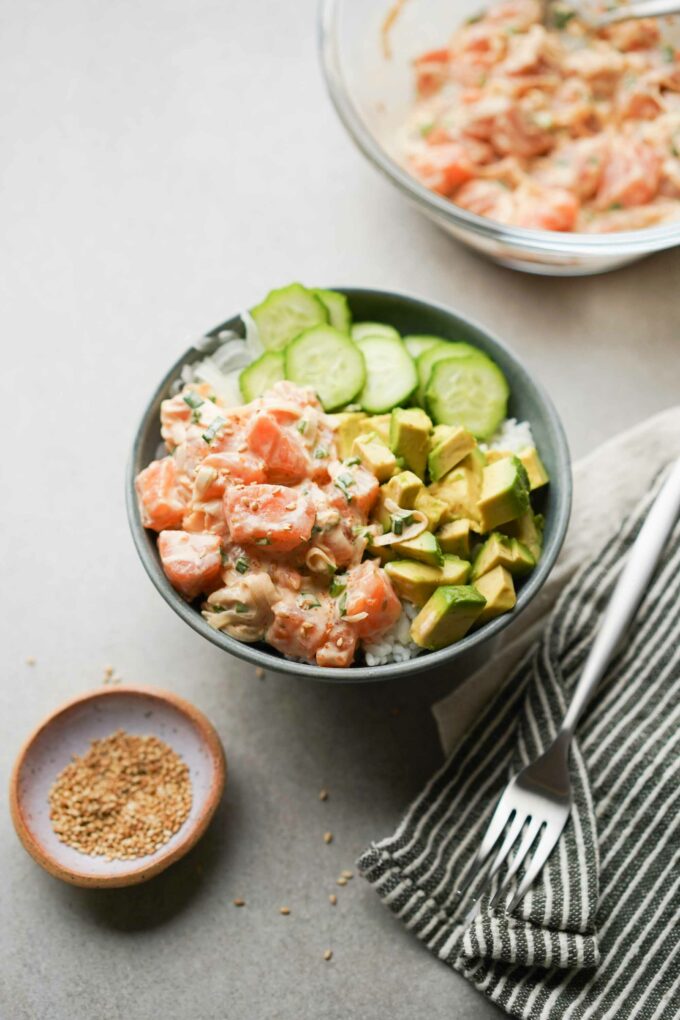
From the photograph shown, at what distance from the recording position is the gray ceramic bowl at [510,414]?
250 centimetres

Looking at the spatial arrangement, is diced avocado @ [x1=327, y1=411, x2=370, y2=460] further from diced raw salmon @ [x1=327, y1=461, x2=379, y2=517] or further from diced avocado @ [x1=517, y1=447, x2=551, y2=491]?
diced avocado @ [x1=517, y1=447, x2=551, y2=491]

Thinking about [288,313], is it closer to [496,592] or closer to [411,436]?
[411,436]

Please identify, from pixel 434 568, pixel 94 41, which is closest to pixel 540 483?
pixel 434 568

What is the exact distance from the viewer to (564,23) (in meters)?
3.48

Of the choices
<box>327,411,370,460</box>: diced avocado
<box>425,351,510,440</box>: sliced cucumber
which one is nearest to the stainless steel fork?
<box>425,351,510,440</box>: sliced cucumber

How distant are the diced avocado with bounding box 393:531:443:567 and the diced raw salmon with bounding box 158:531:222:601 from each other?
45cm

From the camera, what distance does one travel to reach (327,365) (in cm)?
271

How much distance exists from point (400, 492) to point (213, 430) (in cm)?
49

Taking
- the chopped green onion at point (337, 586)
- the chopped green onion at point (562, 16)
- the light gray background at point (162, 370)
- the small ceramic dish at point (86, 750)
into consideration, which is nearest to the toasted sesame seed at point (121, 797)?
the small ceramic dish at point (86, 750)

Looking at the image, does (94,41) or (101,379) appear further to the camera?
(94,41)

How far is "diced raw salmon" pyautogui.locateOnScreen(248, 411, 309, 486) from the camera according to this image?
8.08ft

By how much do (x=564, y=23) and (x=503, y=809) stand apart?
2.61m

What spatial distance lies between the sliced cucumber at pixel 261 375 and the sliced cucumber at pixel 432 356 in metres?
0.38

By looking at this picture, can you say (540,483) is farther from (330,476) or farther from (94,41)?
(94,41)
